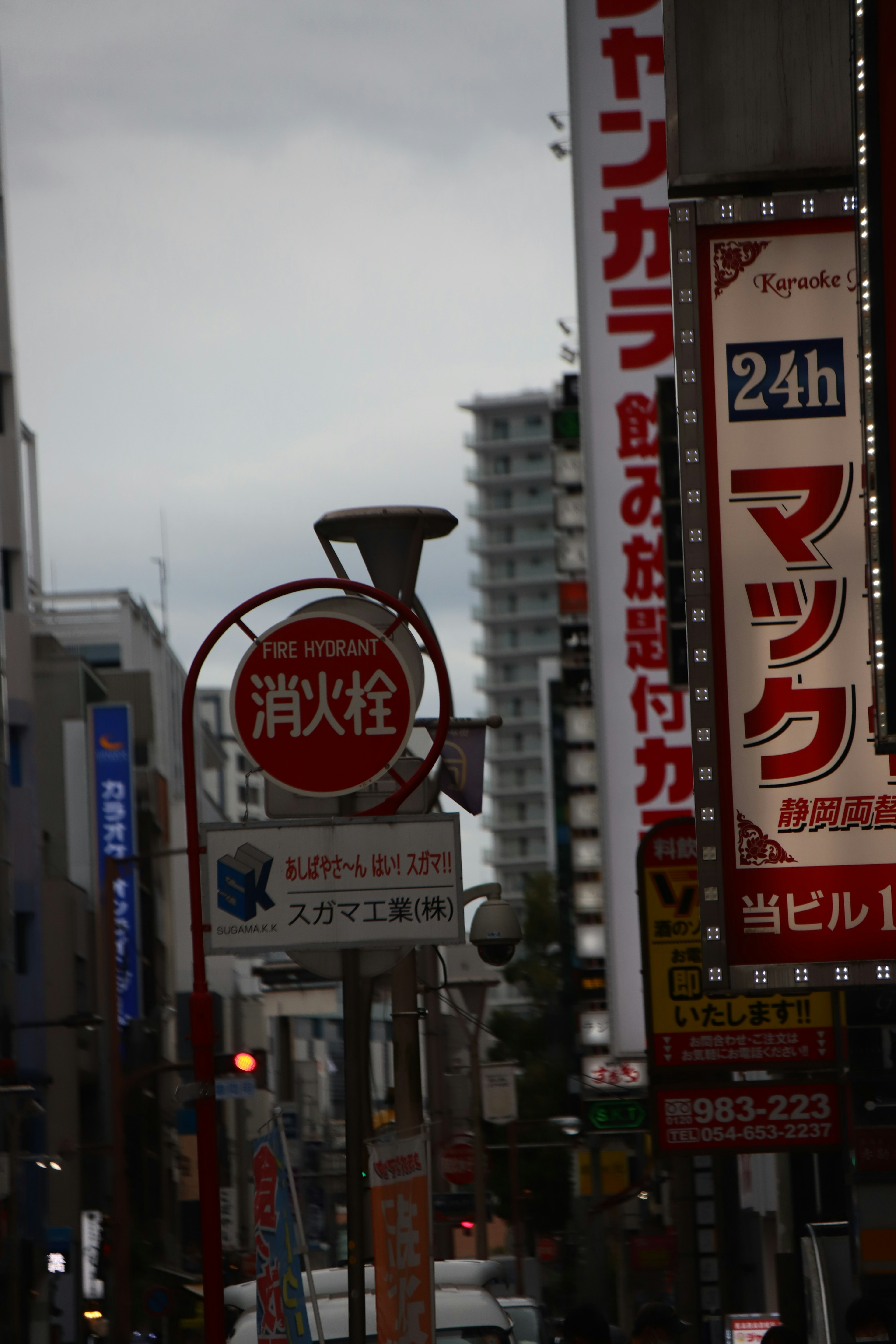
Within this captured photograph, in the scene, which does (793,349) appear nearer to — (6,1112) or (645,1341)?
(645,1341)

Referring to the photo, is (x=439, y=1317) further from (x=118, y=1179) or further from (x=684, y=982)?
(x=118, y=1179)

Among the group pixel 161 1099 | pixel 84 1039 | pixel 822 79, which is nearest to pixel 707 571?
pixel 822 79

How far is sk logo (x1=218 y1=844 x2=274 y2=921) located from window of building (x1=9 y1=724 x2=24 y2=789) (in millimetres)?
42314

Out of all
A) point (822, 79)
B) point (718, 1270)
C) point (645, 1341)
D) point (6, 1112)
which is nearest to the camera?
point (822, 79)

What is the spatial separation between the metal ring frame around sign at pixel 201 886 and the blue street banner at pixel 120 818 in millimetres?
50677

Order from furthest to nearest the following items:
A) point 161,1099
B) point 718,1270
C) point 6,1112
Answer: point 161,1099 → point 6,1112 → point 718,1270

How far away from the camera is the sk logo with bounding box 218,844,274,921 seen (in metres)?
8.91

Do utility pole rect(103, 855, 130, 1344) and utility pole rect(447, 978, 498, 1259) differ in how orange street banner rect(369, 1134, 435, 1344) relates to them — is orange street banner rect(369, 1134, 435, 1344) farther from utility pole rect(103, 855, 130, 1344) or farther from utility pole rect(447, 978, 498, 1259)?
utility pole rect(447, 978, 498, 1259)

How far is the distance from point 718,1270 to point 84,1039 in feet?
147

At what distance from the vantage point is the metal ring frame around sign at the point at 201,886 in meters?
9.76

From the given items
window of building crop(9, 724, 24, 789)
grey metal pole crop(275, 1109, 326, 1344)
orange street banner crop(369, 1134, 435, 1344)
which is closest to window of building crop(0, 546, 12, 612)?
window of building crop(9, 724, 24, 789)

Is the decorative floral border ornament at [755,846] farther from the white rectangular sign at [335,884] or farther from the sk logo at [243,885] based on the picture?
the sk logo at [243,885]

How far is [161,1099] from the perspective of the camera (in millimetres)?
79562

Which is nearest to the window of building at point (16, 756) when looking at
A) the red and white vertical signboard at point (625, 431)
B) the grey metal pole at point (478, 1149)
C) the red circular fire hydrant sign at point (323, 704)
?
the grey metal pole at point (478, 1149)
